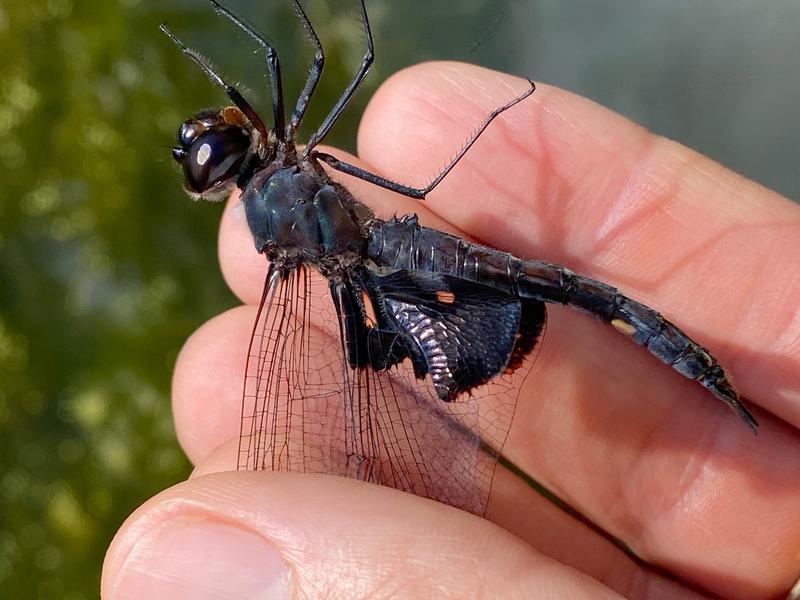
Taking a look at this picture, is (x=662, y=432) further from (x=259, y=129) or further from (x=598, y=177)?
(x=259, y=129)

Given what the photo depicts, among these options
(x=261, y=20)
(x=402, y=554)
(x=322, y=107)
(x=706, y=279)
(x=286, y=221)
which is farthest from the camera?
(x=322, y=107)

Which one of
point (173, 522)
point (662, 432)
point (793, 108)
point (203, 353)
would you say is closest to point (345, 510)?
point (173, 522)

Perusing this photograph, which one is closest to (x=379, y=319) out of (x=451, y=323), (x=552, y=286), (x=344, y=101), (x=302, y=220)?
(x=451, y=323)

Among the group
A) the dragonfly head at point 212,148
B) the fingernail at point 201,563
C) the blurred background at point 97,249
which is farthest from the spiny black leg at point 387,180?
the blurred background at point 97,249

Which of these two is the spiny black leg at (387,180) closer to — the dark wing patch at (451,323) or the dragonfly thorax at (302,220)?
the dragonfly thorax at (302,220)

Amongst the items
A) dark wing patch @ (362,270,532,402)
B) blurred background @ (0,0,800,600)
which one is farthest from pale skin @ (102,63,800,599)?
blurred background @ (0,0,800,600)

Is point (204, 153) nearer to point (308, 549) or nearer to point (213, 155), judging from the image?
point (213, 155)
